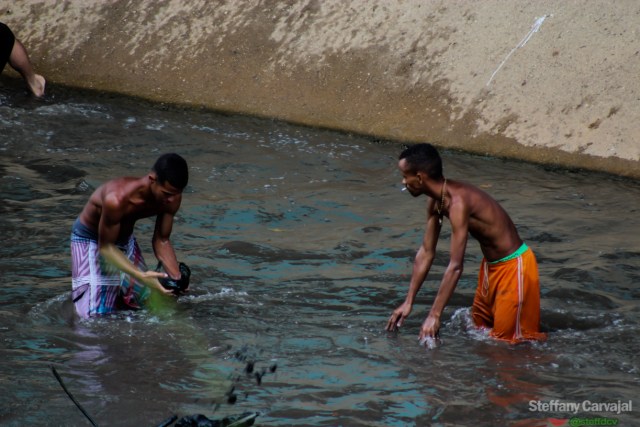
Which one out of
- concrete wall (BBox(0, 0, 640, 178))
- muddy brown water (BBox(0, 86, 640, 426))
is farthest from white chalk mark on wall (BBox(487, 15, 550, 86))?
muddy brown water (BBox(0, 86, 640, 426))

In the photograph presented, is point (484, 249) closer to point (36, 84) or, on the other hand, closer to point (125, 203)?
point (125, 203)

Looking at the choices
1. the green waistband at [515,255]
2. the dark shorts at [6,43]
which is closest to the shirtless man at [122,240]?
the green waistband at [515,255]

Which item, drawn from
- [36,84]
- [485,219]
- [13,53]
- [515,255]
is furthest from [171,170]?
[13,53]

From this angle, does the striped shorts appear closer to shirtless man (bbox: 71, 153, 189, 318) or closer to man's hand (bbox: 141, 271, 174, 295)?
shirtless man (bbox: 71, 153, 189, 318)

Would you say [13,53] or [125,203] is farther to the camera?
[13,53]

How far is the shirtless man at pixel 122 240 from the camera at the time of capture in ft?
20.2

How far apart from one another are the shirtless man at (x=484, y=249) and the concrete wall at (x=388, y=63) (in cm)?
476

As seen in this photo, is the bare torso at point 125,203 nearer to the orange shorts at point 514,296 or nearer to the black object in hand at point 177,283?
the black object in hand at point 177,283

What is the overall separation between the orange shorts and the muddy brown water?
0.14 metres

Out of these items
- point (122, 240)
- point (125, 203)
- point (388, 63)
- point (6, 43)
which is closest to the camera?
point (125, 203)

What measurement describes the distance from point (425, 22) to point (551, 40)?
165 cm

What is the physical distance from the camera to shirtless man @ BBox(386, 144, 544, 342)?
597 cm

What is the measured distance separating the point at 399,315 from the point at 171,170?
5.63 feet

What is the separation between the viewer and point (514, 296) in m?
6.22
